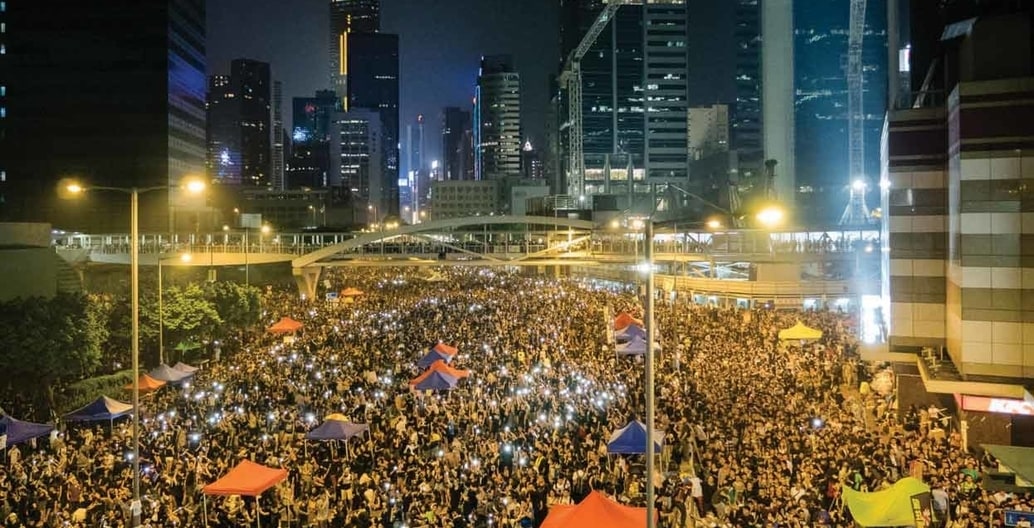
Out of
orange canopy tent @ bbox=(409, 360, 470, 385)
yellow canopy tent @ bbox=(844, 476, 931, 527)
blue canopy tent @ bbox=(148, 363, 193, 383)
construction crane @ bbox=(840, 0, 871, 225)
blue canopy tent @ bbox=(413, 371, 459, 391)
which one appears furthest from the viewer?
construction crane @ bbox=(840, 0, 871, 225)

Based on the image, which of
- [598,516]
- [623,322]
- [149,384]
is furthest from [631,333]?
[598,516]

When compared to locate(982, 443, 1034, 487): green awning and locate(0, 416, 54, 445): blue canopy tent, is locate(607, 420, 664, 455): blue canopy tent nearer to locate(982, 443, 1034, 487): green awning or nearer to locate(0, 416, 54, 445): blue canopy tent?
locate(982, 443, 1034, 487): green awning

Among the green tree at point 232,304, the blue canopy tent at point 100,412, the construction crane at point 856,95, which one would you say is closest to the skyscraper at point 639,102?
the construction crane at point 856,95

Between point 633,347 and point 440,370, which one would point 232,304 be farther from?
point 633,347

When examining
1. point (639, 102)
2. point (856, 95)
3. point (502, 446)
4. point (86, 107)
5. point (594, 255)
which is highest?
point (639, 102)

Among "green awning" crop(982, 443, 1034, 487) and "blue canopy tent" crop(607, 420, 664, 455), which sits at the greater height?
"green awning" crop(982, 443, 1034, 487)

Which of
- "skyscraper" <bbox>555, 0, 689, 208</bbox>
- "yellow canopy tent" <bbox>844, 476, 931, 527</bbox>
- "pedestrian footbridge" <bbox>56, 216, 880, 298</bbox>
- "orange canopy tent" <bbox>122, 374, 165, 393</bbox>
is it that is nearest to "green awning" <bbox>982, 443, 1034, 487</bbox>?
"yellow canopy tent" <bbox>844, 476, 931, 527</bbox>

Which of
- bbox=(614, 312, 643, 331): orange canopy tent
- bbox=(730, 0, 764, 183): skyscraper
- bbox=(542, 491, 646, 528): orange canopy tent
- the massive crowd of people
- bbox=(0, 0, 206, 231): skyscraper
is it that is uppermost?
bbox=(730, 0, 764, 183): skyscraper
